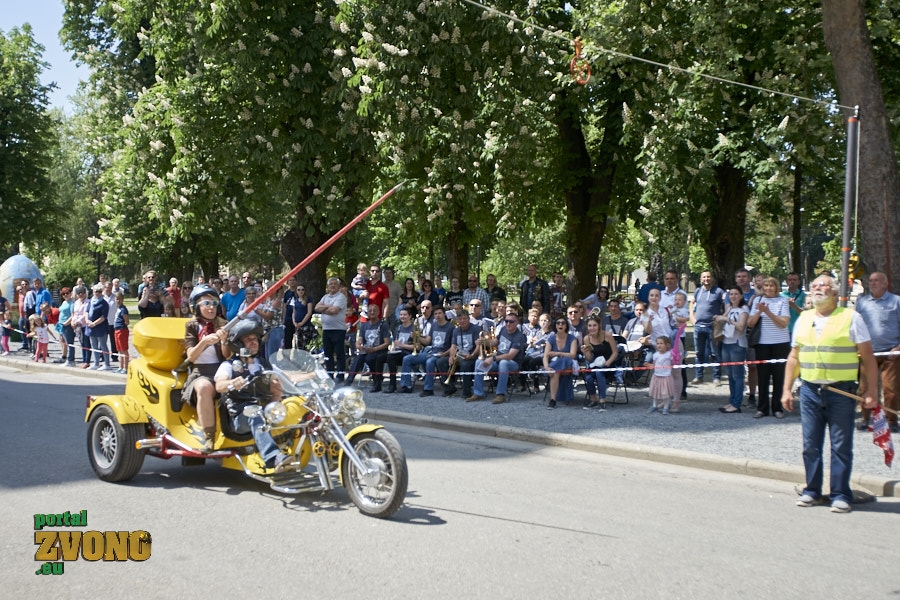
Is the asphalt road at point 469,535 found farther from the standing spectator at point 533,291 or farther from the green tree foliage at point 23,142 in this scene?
the green tree foliage at point 23,142

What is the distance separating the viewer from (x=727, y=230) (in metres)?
20.3

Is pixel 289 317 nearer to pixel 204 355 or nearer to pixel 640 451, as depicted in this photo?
pixel 640 451

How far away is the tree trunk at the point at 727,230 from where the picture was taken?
20109 mm

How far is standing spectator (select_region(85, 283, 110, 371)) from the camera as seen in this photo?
1862 centimetres

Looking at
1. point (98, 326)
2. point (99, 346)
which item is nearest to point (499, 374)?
point (98, 326)

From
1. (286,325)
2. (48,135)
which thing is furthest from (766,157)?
(48,135)

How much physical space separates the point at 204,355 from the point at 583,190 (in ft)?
48.6

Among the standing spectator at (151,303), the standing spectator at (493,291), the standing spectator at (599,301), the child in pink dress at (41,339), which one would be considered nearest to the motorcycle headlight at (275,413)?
the standing spectator at (599,301)

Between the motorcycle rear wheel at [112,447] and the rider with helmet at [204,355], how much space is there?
58 centimetres

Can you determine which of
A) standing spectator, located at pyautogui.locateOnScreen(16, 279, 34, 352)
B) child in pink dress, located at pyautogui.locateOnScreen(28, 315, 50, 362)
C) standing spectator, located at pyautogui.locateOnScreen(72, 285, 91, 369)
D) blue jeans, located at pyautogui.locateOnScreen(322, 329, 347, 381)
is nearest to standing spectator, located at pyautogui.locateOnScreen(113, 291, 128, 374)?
standing spectator, located at pyautogui.locateOnScreen(72, 285, 91, 369)

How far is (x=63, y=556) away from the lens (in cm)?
579

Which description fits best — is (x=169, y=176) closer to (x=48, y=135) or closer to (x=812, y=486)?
(x=812, y=486)

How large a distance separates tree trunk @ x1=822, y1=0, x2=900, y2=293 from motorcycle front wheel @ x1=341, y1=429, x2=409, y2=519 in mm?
8507

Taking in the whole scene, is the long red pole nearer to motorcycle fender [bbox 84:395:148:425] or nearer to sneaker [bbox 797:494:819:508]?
motorcycle fender [bbox 84:395:148:425]
